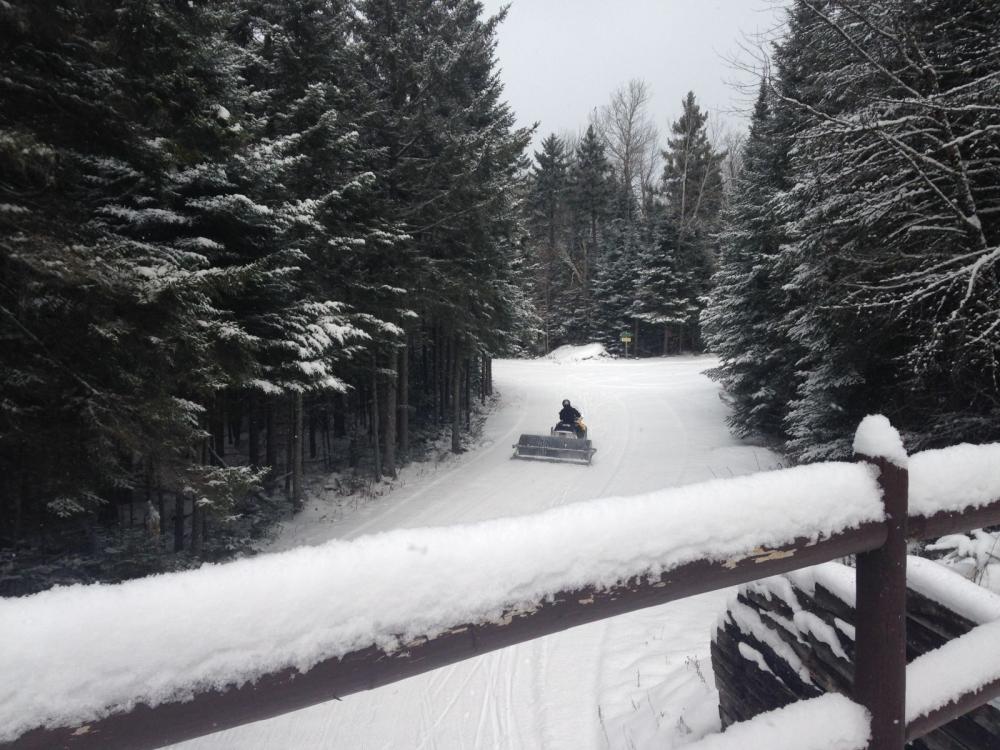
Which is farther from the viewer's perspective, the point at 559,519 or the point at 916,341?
the point at 916,341

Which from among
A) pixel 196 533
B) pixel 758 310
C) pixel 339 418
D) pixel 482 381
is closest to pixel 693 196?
pixel 482 381

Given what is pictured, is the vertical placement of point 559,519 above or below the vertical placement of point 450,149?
below

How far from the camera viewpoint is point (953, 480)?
4.73 feet

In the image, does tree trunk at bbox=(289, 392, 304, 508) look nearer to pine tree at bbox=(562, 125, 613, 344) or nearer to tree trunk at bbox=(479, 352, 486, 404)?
tree trunk at bbox=(479, 352, 486, 404)

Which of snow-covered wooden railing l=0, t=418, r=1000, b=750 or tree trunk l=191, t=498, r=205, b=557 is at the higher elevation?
snow-covered wooden railing l=0, t=418, r=1000, b=750

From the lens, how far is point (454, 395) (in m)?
16.4

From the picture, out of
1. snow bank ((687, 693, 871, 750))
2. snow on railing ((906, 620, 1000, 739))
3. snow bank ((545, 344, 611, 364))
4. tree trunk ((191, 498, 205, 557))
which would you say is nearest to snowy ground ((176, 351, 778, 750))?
tree trunk ((191, 498, 205, 557))

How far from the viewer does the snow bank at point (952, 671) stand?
1.49 meters

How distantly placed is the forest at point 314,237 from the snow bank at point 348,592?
4.96m

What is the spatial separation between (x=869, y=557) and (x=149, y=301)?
5803mm

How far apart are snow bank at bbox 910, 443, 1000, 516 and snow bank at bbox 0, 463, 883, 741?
26 centimetres

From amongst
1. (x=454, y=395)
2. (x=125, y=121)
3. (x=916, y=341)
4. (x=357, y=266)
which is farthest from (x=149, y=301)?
(x=454, y=395)

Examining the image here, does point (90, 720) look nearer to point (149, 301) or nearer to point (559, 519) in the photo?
point (559, 519)

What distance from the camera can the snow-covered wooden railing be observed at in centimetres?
72
